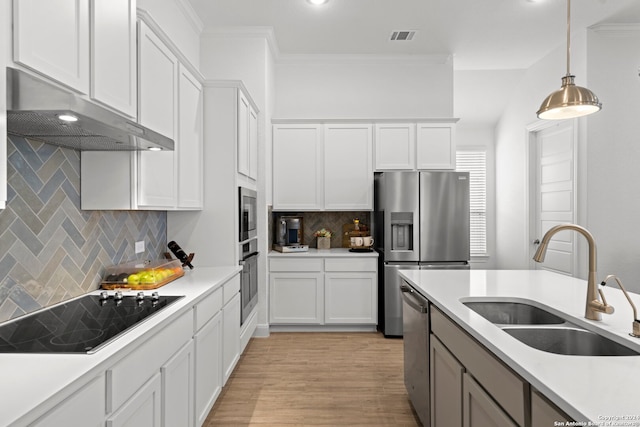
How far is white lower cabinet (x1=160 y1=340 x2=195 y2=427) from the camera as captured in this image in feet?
5.81

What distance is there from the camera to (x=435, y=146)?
15.2 ft

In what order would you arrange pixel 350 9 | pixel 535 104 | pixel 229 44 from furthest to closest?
pixel 535 104 → pixel 229 44 → pixel 350 9

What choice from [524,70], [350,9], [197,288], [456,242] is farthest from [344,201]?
[524,70]

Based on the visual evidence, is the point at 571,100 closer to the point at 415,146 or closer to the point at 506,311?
the point at 506,311

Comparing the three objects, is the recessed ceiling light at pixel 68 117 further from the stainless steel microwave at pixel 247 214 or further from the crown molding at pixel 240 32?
the crown molding at pixel 240 32

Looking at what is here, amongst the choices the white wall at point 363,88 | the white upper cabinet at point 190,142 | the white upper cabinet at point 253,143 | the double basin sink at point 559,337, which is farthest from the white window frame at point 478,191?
the double basin sink at point 559,337

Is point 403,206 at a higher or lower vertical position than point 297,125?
lower

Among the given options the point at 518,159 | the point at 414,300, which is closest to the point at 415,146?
the point at 518,159

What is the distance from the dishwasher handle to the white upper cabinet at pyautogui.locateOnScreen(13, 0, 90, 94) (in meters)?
1.93

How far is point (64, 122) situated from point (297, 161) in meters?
3.25

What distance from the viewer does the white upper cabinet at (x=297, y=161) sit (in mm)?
4617

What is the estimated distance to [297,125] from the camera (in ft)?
15.1

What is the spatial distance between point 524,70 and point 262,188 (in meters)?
3.95

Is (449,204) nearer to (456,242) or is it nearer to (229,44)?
(456,242)
